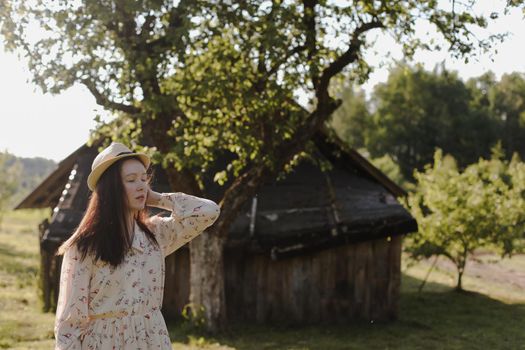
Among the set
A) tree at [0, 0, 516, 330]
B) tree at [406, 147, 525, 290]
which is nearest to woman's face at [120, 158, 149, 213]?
tree at [0, 0, 516, 330]

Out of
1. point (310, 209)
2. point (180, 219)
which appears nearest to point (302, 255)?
point (310, 209)

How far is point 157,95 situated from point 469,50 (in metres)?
4.82

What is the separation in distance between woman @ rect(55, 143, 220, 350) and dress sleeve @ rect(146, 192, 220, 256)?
0.68 ft

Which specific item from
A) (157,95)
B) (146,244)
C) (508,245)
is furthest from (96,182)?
(508,245)

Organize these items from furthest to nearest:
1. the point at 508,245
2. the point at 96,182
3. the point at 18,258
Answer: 1. the point at 18,258
2. the point at 508,245
3. the point at 96,182

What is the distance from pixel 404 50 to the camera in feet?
37.2

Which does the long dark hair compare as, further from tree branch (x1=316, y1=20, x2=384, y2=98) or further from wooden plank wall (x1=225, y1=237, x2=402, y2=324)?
wooden plank wall (x1=225, y1=237, x2=402, y2=324)

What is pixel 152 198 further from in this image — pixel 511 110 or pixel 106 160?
pixel 511 110

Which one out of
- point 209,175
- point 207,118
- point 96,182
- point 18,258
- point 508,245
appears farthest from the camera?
point 18,258

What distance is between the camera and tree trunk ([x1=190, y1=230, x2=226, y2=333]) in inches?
451

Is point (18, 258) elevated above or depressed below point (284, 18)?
below

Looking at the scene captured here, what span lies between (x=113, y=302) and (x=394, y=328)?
10.0 meters

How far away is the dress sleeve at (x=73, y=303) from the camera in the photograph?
147 inches

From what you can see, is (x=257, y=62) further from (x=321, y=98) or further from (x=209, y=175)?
(x=209, y=175)
